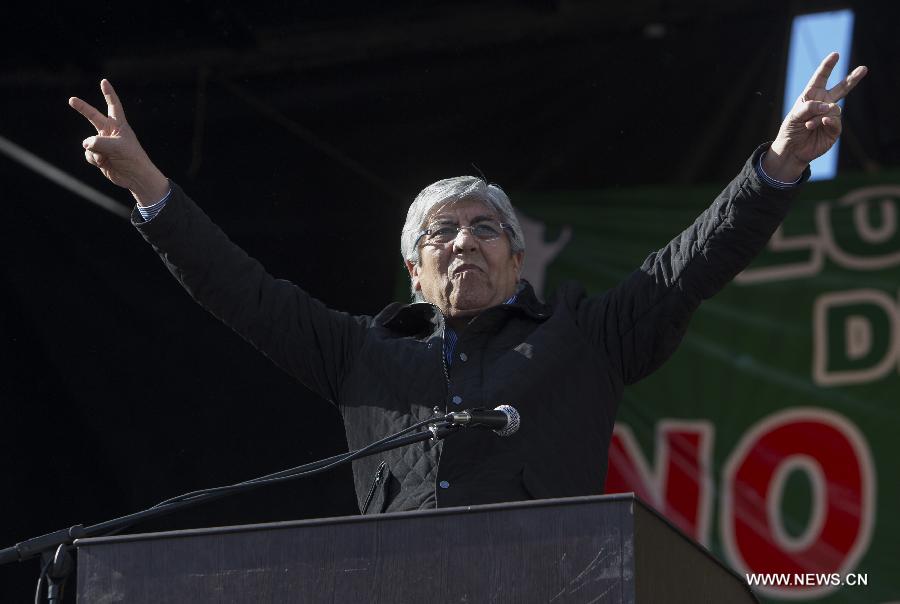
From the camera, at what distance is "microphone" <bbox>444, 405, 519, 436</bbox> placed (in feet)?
5.58

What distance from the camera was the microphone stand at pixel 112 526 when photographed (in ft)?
5.31

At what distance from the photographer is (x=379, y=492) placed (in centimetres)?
217

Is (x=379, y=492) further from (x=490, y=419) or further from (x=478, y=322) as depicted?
(x=490, y=419)

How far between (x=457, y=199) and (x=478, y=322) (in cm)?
29

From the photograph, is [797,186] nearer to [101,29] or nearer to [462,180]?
[462,180]

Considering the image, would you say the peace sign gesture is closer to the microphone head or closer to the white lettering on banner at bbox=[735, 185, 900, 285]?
the microphone head

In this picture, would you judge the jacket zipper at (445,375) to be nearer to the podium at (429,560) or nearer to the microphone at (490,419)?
the microphone at (490,419)

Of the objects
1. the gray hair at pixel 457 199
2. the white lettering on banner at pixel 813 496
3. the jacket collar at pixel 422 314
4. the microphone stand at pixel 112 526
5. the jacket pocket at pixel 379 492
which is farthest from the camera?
the white lettering on banner at pixel 813 496

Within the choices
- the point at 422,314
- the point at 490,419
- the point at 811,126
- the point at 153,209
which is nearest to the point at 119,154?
the point at 153,209

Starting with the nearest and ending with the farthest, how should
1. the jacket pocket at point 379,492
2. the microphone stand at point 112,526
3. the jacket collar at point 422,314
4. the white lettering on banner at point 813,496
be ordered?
the microphone stand at point 112,526 → the jacket pocket at point 379,492 → the jacket collar at point 422,314 → the white lettering on banner at point 813,496

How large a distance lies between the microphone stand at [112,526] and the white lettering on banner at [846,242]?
Answer: 2.08 meters

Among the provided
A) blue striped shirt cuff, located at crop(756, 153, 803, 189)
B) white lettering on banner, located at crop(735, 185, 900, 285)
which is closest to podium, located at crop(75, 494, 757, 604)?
blue striped shirt cuff, located at crop(756, 153, 803, 189)

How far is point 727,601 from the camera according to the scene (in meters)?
1.59

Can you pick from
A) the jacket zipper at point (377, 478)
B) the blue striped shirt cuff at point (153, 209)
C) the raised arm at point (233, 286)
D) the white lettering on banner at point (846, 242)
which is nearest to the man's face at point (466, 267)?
the raised arm at point (233, 286)
